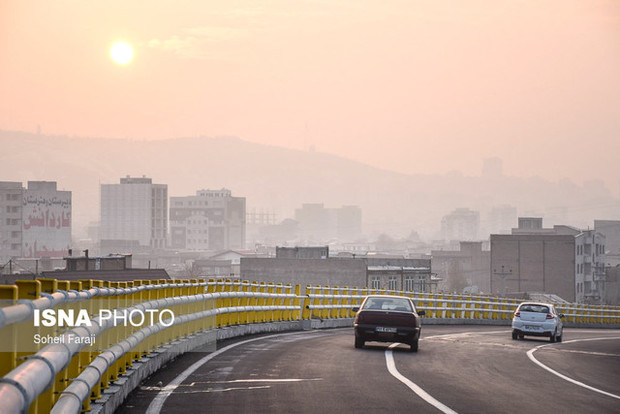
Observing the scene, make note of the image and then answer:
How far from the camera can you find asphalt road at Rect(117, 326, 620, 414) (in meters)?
13.1

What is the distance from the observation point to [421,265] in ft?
481

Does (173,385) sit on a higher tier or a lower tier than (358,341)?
higher

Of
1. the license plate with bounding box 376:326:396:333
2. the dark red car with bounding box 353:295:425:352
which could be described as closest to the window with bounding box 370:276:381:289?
the dark red car with bounding box 353:295:425:352

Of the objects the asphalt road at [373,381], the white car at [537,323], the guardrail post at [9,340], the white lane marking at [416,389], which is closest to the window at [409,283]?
the white car at [537,323]

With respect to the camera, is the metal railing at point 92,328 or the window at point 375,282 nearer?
the metal railing at point 92,328

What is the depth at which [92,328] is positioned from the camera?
9.66m

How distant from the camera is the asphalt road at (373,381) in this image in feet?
43.0

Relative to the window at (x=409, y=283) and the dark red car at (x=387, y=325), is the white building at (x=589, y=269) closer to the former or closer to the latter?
the window at (x=409, y=283)

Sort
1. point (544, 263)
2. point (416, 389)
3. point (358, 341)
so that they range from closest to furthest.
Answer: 1. point (416, 389)
2. point (358, 341)
3. point (544, 263)

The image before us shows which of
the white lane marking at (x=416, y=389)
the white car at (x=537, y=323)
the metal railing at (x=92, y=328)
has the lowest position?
the white car at (x=537, y=323)

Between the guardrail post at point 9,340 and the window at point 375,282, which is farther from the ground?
the guardrail post at point 9,340

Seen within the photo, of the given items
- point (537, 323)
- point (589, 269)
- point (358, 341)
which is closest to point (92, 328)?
point (358, 341)

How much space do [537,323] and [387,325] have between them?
1145 cm

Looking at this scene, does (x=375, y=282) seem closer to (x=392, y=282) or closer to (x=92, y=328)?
(x=392, y=282)
